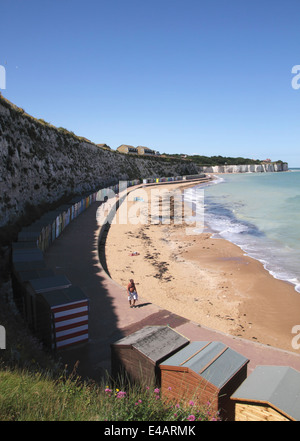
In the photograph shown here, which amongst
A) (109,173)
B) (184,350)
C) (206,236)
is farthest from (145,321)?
(109,173)

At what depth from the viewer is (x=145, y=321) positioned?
9.70 metres

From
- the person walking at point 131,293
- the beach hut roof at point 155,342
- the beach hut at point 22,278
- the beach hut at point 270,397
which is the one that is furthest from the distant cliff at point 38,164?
Answer: the beach hut at point 270,397

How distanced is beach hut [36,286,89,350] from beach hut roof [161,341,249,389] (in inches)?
131

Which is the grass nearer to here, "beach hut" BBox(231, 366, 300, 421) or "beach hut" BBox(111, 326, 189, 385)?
"beach hut" BBox(231, 366, 300, 421)

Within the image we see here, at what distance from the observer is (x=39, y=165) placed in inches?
1158

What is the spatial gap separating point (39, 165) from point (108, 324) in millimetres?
24149

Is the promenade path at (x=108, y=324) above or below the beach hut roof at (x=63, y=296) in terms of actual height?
below

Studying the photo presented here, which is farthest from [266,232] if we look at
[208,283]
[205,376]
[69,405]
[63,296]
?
[69,405]

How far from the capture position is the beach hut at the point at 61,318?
25.1 feet

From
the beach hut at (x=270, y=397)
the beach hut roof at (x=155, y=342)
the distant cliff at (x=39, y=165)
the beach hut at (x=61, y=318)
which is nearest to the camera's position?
the beach hut at (x=270, y=397)

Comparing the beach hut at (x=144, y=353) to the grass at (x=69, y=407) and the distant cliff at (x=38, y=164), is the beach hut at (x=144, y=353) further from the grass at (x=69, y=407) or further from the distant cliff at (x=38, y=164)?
the distant cliff at (x=38, y=164)

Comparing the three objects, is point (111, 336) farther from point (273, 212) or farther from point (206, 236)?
A: point (273, 212)

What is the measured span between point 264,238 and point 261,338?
53.2 feet

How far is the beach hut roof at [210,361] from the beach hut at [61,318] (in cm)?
332
